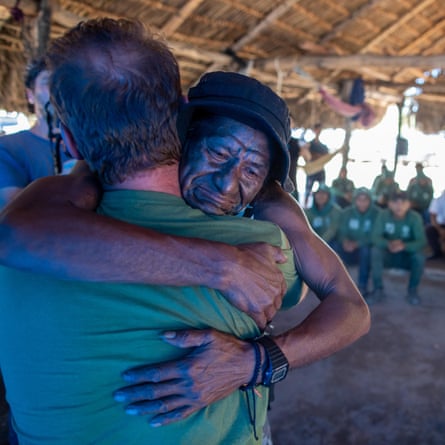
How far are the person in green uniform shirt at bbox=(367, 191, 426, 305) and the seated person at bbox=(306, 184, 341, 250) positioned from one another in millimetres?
646

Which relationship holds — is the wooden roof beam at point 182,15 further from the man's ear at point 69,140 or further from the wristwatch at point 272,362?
the wristwatch at point 272,362

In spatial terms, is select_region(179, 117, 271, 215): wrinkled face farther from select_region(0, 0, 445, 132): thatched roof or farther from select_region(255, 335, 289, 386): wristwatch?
select_region(0, 0, 445, 132): thatched roof

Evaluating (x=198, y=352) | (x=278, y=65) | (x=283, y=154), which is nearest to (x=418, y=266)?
(x=278, y=65)

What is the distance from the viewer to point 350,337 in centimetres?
104

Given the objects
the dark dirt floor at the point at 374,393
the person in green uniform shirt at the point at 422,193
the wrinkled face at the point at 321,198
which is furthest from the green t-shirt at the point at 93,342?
the person in green uniform shirt at the point at 422,193

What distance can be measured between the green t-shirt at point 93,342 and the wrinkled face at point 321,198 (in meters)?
5.42

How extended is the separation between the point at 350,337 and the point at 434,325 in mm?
3773

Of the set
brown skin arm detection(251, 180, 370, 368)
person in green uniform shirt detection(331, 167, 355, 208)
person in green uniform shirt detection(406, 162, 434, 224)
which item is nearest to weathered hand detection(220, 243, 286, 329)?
brown skin arm detection(251, 180, 370, 368)

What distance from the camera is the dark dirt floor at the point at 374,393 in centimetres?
254

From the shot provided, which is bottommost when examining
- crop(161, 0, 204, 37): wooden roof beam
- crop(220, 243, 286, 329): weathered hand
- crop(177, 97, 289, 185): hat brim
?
crop(220, 243, 286, 329): weathered hand

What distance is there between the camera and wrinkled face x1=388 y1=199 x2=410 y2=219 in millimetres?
5312

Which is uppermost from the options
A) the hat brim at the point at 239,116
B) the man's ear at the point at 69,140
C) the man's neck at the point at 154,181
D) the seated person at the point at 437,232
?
the hat brim at the point at 239,116

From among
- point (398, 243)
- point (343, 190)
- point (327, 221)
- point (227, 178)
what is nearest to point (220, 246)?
point (227, 178)

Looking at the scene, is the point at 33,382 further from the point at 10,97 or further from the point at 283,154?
the point at 10,97
